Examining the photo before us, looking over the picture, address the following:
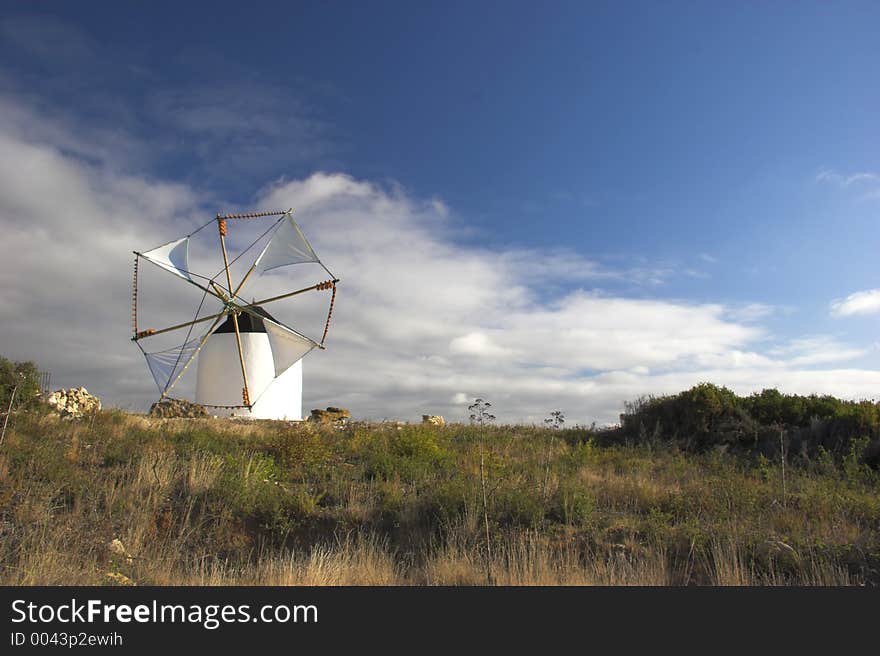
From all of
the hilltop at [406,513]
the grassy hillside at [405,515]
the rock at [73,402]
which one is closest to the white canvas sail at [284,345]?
the rock at [73,402]

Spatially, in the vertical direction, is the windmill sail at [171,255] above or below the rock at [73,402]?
above

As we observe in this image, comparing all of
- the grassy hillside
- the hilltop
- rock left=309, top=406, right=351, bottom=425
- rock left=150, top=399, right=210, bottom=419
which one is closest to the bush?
the hilltop

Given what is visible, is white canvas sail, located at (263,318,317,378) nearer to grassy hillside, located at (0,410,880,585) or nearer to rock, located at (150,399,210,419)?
rock, located at (150,399,210,419)

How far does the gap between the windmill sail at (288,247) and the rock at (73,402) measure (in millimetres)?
11620

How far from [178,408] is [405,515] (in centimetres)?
1866

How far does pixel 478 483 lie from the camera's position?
30.7 ft

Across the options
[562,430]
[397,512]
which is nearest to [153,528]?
[397,512]

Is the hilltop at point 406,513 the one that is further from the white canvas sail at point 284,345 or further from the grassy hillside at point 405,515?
the white canvas sail at point 284,345

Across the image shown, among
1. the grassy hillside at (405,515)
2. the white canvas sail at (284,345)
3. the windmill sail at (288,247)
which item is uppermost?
the windmill sail at (288,247)

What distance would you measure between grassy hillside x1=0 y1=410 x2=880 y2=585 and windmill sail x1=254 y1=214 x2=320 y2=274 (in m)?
15.0

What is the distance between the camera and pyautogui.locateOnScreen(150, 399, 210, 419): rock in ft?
77.4

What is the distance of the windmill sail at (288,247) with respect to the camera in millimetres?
27250

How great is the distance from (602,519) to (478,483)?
202 centimetres
